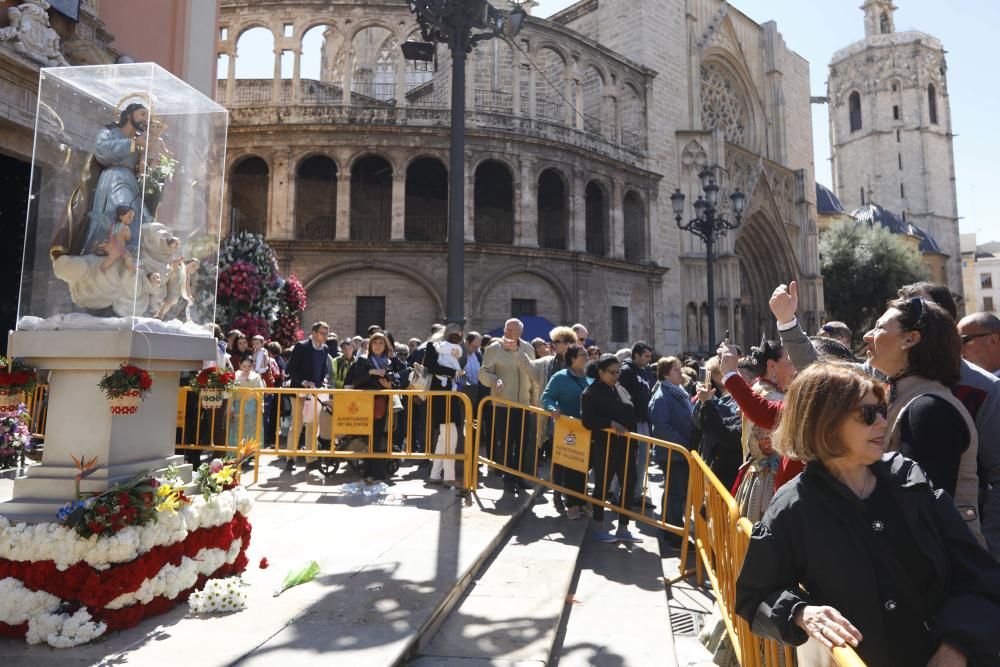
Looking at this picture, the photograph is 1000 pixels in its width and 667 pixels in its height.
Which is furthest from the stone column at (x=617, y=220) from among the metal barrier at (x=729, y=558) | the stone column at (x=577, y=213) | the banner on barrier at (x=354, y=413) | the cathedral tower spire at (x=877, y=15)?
the cathedral tower spire at (x=877, y=15)

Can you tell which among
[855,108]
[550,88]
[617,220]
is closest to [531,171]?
[617,220]

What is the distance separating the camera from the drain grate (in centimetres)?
466

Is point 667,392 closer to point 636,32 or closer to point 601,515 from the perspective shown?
point 601,515

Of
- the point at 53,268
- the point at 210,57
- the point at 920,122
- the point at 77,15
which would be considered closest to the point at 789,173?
the point at 210,57

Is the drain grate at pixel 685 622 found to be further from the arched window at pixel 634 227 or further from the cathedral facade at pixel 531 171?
the arched window at pixel 634 227

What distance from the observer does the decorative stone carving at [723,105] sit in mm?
32906

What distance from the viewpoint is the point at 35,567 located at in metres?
3.50

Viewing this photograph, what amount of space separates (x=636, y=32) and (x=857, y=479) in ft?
98.7

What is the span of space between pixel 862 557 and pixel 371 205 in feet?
79.9

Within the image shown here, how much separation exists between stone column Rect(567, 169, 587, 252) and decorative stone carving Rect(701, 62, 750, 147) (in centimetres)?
1234

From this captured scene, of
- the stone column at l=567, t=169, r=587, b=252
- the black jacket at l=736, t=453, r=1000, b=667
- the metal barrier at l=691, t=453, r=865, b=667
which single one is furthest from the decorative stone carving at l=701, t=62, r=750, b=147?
the black jacket at l=736, t=453, r=1000, b=667

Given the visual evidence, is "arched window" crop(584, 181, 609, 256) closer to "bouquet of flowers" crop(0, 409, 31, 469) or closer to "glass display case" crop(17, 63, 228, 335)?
"bouquet of flowers" crop(0, 409, 31, 469)

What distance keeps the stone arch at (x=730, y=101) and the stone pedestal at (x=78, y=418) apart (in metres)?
33.4

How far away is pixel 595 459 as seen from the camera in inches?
263
